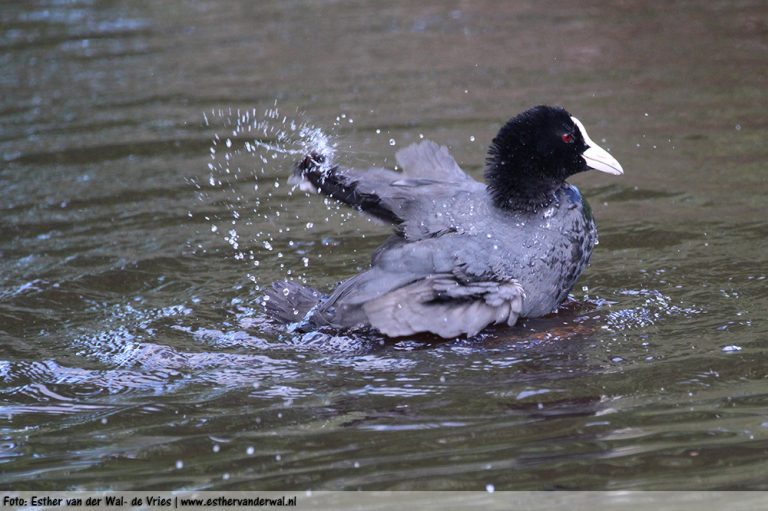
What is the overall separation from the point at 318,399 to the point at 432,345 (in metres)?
0.74

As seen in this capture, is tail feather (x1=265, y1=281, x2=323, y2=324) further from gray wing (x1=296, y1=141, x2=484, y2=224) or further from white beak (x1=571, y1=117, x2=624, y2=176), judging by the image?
white beak (x1=571, y1=117, x2=624, y2=176)

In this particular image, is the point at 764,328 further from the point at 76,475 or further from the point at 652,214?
the point at 76,475

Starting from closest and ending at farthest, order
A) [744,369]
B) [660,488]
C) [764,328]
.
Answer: [660,488]
[744,369]
[764,328]

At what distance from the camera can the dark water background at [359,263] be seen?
3.93 meters

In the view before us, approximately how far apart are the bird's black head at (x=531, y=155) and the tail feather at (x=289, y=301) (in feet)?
3.24

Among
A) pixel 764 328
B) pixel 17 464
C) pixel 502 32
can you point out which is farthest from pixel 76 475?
pixel 502 32

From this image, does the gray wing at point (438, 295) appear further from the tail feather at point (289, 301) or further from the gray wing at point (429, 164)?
the gray wing at point (429, 164)

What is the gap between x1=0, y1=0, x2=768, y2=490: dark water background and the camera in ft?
12.9

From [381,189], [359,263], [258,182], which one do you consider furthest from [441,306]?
[258,182]

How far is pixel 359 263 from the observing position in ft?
19.9

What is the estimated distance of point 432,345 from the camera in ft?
16.4

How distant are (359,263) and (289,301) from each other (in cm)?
88

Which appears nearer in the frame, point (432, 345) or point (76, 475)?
point (76, 475)

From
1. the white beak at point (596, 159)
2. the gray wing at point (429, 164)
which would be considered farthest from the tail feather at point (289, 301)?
the white beak at point (596, 159)
